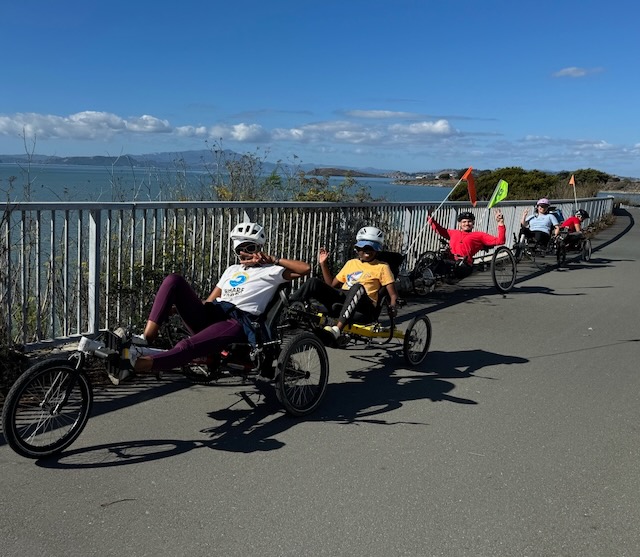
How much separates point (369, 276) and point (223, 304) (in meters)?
1.84

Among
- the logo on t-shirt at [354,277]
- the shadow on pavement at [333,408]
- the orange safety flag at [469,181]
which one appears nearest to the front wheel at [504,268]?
the orange safety flag at [469,181]

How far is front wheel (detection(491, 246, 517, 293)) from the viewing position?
11.8 metres

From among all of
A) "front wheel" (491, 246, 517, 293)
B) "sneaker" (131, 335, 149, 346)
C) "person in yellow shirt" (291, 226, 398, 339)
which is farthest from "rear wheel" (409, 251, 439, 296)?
"sneaker" (131, 335, 149, 346)

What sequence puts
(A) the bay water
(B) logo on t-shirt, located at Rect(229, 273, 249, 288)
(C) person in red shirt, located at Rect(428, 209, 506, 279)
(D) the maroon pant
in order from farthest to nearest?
(C) person in red shirt, located at Rect(428, 209, 506, 279), (A) the bay water, (B) logo on t-shirt, located at Rect(229, 273, 249, 288), (D) the maroon pant

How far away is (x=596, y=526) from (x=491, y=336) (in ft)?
15.7

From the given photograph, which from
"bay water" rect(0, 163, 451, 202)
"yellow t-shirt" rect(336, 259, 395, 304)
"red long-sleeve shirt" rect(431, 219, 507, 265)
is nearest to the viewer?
"bay water" rect(0, 163, 451, 202)

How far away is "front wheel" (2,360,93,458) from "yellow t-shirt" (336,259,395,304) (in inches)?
118

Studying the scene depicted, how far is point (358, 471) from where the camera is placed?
13.6 feet

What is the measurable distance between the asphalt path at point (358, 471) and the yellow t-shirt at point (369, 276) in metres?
0.78

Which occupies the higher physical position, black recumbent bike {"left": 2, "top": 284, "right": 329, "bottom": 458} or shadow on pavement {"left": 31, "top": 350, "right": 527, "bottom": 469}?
black recumbent bike {"left": 2, "top": 284, "right": 329, "bottom": 458}

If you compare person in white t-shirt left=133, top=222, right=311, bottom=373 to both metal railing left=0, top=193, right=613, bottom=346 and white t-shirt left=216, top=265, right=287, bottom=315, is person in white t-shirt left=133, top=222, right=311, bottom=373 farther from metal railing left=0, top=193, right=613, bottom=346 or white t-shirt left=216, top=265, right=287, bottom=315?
metal railing left=0, top=193, right=613, bottom=346

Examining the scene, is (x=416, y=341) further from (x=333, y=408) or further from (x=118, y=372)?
(x=118, y=372)

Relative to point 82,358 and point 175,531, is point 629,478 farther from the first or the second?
point 82,358

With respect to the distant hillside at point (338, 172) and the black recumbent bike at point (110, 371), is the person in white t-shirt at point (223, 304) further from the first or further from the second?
the distant hillside at point (338, 172)
